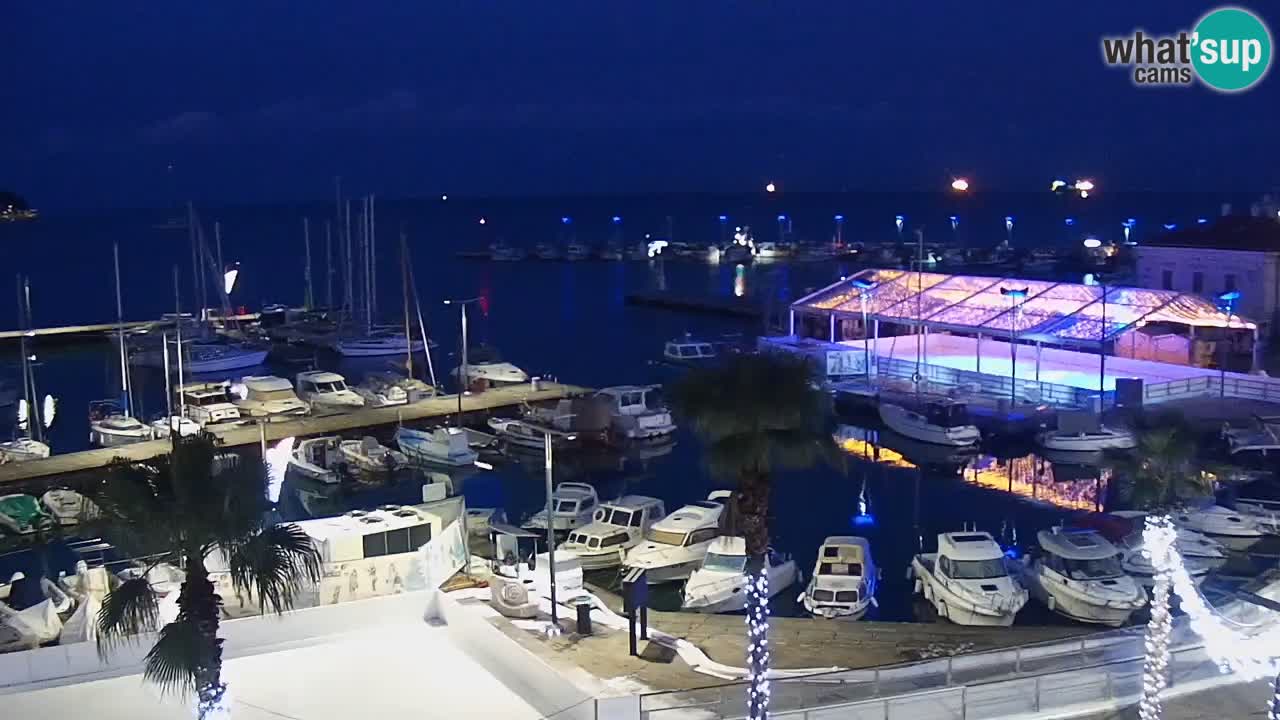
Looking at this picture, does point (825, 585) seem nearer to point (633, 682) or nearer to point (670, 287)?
point (633, 682)

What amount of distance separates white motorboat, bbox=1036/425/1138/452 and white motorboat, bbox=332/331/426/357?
37914mm

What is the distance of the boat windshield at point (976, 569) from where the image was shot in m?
25.6

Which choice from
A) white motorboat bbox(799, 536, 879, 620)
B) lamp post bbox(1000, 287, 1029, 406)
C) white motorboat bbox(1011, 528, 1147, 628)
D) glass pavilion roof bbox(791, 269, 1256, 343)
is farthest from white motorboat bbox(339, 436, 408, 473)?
glass pavilion roof bbox(791, 269, 1256, 343)

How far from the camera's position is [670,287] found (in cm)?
11744

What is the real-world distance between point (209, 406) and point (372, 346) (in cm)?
2170

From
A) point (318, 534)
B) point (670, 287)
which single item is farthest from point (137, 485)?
point (670, 287)

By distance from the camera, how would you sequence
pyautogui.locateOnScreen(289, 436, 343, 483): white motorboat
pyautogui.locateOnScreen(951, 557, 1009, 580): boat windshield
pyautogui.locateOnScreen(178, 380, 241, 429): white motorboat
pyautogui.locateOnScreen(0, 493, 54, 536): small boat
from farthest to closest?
pyautogui.locateOnScreen(178, 380, 241, 429): white motorboat
pyautogui.locateOnScreen(289, 436, 343, 483): white motorboat
pyautogui.locateOnScreen(0, 493, 54, 536): small boat
pyautogui.locateOnScreen(951, 557, 1009, 580): boat windshield

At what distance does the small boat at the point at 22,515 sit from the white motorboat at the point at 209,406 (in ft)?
32.4

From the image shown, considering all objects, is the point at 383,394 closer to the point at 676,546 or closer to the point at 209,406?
the point at 209,406

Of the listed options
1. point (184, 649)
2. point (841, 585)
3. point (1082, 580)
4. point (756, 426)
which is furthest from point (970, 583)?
point (184, 649)

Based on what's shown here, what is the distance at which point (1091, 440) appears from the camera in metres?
40.4

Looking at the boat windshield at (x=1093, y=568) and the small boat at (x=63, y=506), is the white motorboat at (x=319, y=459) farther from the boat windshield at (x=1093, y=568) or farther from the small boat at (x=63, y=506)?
A: the boat windshield at (x=1093, y=568)

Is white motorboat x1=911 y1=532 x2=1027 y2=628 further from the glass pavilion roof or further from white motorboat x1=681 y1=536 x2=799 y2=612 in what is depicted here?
the glass pavilion roof

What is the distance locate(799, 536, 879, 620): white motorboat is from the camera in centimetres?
2502
